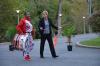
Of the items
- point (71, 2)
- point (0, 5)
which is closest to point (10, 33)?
point (0, 5)

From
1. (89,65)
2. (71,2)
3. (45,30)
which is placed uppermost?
(71,2)

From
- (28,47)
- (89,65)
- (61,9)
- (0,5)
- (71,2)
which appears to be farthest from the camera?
(71,2)

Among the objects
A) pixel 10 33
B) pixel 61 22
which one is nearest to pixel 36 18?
pixel 61 22

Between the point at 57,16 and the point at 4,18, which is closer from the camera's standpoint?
the point at 4,18

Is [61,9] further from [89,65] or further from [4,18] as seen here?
[89,65]

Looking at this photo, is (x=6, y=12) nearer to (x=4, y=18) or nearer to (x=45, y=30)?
(x=4, y=18)

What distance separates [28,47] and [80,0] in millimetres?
61159

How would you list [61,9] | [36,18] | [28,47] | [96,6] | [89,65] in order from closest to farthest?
[89,65]
[28,47]
[96,6]
[36,18]
[61,9]

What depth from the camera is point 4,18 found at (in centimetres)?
4697

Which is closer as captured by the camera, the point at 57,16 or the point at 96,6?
the point at 96,6

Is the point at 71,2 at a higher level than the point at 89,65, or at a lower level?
higher

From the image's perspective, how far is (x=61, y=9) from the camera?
67.5m

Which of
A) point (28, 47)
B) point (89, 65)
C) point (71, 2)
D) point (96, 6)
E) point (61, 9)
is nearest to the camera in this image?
point (89, 65)

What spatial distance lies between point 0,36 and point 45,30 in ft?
92.9
